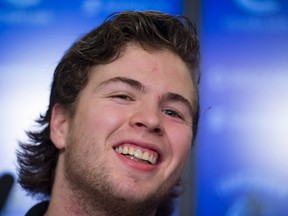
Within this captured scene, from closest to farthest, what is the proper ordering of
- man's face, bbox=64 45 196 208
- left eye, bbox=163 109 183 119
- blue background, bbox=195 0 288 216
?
man's face, bbox=64 45 196 208 < left eye, bbox=163 109 183 119 < blue background, bbox=195 0 288 216

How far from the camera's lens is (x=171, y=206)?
1.46 meters

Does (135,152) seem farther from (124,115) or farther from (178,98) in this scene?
(178,98)

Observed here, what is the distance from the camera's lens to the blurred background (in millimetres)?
1631

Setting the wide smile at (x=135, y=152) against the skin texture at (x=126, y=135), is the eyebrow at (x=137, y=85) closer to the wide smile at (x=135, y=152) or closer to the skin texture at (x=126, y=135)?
the skin texture at (x=126, y=135)

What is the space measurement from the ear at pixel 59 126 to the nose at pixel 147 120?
0.24 m

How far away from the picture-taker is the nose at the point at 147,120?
3.28 ft

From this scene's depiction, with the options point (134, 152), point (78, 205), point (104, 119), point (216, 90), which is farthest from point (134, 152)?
point (216, 90)

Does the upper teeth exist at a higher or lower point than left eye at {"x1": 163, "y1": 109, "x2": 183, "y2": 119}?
lower

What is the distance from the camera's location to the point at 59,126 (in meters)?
1.20

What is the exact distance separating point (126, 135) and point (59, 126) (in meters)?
0.27

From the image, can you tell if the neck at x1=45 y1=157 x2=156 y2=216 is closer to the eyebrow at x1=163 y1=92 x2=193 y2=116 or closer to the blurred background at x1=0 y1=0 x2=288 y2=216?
the eyebrow at x1=163 y1=92 x2=193 y2=116

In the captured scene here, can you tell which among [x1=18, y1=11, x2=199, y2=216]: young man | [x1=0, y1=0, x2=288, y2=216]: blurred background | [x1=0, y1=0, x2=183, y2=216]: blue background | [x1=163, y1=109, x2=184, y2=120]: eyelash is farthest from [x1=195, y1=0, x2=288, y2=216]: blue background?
[x1=163, y1=109, x2=184, y2=120]: eyelash

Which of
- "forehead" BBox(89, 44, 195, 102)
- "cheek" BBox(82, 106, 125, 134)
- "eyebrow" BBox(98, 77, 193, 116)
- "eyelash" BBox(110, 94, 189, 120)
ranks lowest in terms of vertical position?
"cheek" BBox(82, 106, 125, 134)

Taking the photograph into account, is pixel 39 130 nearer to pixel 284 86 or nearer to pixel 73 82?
pixel 73 82
